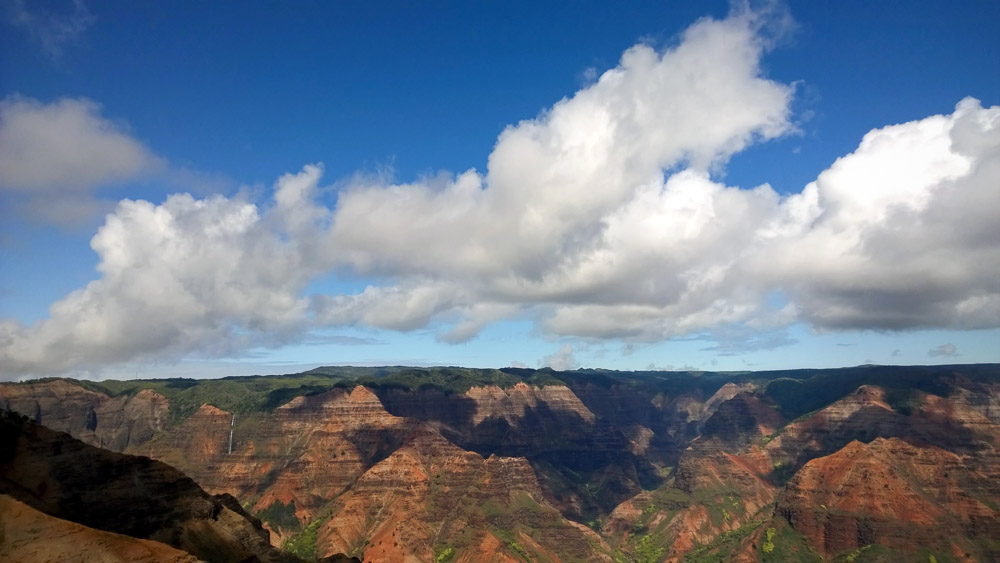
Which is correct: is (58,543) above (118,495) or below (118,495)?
above

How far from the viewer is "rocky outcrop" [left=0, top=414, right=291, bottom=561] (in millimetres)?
96938

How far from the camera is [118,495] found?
10488 centimetres

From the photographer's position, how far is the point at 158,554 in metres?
76.9

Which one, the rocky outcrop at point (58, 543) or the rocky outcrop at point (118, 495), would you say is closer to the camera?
the rocky outcrop at point (58, 543)

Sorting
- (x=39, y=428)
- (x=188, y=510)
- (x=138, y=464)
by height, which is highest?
(x=39, y=428)

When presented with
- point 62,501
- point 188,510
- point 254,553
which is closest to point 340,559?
point 254,553

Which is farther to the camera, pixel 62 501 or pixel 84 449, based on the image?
pixel 84 449

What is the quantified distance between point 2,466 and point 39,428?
49.9 feet

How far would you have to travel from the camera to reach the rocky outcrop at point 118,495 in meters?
96.9

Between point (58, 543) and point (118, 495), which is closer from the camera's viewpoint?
point (58, 543)

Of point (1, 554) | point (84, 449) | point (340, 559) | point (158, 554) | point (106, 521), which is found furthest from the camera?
point (340, 559)

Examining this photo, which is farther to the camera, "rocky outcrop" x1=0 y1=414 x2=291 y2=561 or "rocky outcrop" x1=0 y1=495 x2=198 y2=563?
"rocky outcrop" x1=0 y1=414 x2=291 y2=561

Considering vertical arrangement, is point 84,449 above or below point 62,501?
above

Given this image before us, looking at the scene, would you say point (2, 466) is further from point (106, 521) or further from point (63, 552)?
point (63, 552)
